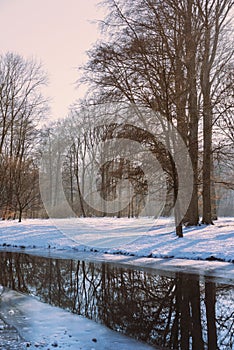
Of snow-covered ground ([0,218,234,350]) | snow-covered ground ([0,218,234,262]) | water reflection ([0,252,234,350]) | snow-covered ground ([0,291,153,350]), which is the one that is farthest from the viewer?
snow-covered ground ([0,218,234,262])

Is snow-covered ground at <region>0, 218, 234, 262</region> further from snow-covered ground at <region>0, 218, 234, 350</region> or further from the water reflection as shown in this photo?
the water reflection

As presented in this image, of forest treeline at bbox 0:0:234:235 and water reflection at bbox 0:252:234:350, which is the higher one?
forest treeline at bbox 0:0:234:235

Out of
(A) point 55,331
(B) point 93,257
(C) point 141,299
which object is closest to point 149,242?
(B) point 93,257

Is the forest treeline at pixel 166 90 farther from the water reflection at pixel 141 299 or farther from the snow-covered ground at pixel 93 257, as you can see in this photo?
the water reflection at pixel 141 299

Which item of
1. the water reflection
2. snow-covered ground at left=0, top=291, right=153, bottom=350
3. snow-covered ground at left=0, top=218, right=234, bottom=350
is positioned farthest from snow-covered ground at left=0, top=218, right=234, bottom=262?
snow-covered ground at left=0, top=291, right=153, bottom=350

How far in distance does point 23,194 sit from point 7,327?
29.1 m

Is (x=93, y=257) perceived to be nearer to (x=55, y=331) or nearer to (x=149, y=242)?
(x=149, y=242)

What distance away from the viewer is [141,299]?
8.18 metres

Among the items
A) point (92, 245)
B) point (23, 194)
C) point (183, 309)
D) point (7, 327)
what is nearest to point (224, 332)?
point (183, 309)

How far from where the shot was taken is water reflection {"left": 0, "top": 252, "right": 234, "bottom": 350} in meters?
5.84

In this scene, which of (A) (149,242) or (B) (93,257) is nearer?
(B) (93,257)

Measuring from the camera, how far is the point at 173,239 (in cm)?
1688

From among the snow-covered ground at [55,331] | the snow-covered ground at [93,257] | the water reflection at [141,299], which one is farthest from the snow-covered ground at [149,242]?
the snow-covered ground at [55,331]

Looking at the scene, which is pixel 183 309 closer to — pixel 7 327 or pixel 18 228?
pixel 7 327
